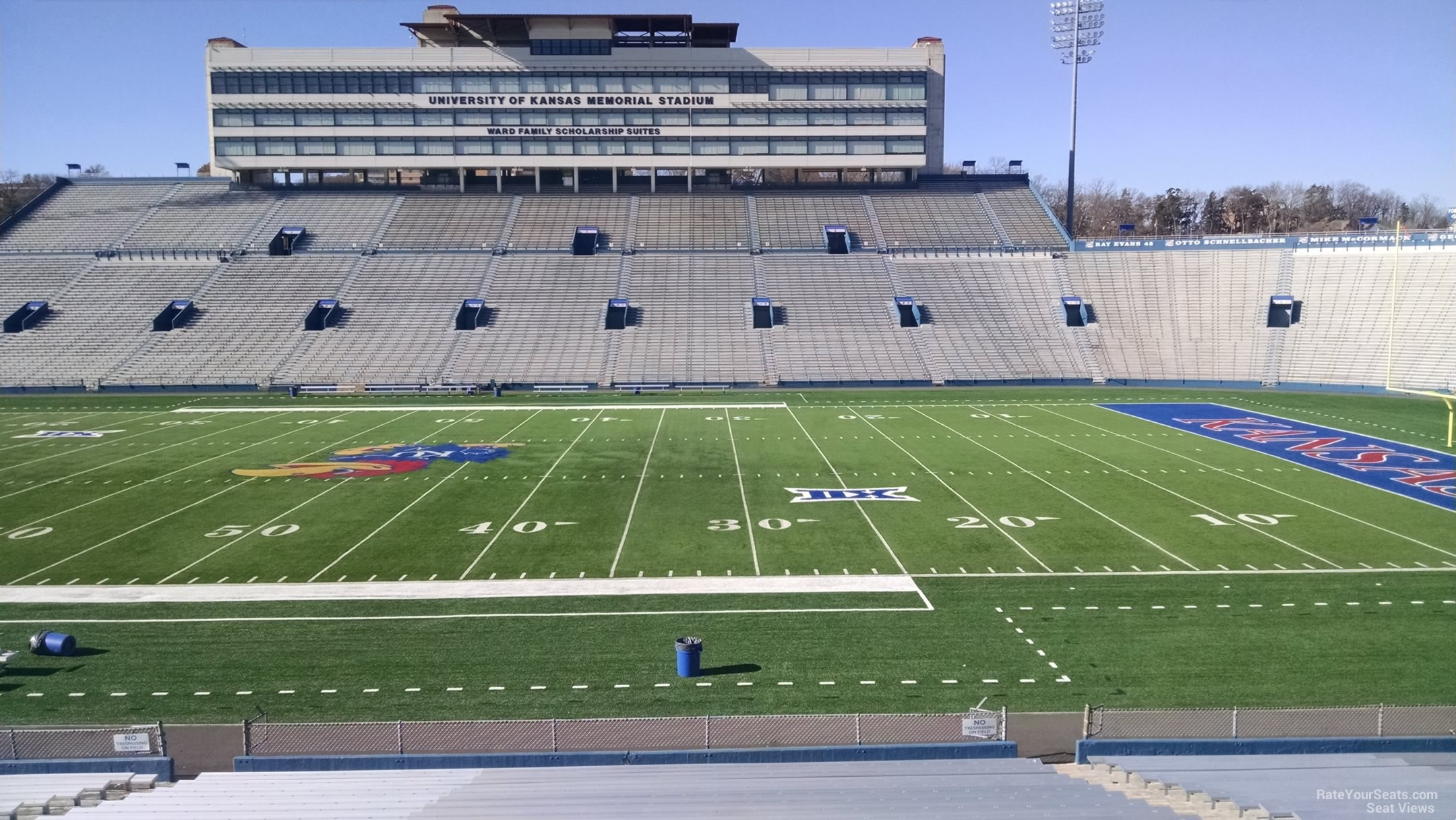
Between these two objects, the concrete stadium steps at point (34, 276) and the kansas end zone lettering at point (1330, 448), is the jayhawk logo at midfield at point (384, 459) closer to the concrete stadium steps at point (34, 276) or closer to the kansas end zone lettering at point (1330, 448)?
the kansas end zone lettering at point (1330, 448)

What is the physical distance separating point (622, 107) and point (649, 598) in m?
49.8

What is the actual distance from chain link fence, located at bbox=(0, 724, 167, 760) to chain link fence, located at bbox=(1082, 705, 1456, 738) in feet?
31.2

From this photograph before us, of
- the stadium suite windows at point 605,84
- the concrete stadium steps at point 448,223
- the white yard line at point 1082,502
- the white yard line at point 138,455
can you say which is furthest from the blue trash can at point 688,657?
the stadium suite windows at point 605,84

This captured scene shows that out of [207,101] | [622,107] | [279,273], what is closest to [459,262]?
[279,273]

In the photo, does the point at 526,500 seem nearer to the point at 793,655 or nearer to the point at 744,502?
the point at 744,502

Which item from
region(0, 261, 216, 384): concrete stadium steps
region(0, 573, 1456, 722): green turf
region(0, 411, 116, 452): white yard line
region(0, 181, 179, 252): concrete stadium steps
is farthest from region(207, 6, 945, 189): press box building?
region(0, 573, 1456, 722): green turf

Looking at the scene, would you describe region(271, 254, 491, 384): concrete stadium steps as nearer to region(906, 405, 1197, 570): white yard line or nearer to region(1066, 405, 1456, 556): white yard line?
region(906, 405, 1197, 570): white yard line

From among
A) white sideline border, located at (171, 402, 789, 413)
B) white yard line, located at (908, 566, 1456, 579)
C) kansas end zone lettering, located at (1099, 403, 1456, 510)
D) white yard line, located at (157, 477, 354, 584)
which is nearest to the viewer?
white yard line, located at (908, 566, 1456, 579)

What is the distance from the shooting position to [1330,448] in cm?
2894

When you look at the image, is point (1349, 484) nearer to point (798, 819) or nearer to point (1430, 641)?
point (1430, 641)

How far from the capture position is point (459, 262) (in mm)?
56188

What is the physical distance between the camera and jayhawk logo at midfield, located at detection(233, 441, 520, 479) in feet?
87.0

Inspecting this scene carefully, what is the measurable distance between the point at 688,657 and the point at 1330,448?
2452 cm

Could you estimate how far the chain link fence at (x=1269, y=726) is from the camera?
10141 mm
